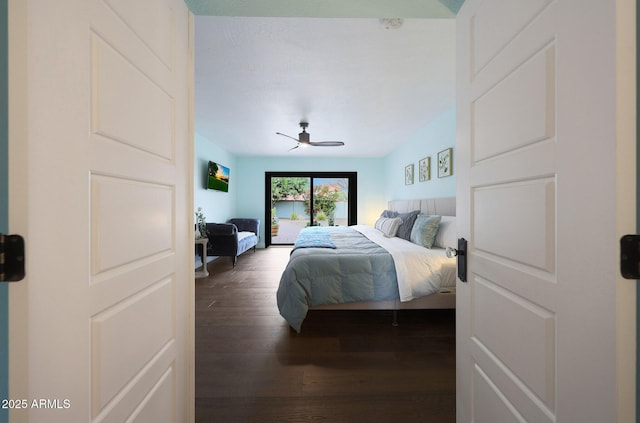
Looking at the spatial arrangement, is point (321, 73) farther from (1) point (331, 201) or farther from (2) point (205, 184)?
(1) point (331, 201)

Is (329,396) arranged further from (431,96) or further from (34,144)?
(431,96)

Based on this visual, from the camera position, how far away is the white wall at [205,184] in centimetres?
477

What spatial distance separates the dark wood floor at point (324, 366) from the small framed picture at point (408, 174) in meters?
2.80

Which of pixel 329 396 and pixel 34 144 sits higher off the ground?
pixel 34 144

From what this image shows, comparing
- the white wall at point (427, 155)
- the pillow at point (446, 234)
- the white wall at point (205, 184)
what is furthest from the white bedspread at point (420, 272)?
the white wall at point (205, 184)

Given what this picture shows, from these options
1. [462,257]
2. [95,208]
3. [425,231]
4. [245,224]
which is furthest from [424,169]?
[95,208]

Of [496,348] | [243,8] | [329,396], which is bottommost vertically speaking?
[329,396]

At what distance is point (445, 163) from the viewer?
11.8 ft

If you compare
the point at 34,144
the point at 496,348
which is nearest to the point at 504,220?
the point at 496,348

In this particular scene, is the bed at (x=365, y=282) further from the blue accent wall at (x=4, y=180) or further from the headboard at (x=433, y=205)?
the blue accent wall at (x=4, y=180)

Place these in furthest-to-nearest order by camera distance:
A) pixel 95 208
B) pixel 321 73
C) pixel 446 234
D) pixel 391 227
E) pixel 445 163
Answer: pixel 391 227
pixel 445 163
pixel 446 234
pixel 321 73
pixel 95 208

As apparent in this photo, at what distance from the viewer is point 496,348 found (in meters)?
0.91

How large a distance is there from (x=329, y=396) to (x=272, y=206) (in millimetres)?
5739

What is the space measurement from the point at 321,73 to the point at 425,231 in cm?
203
